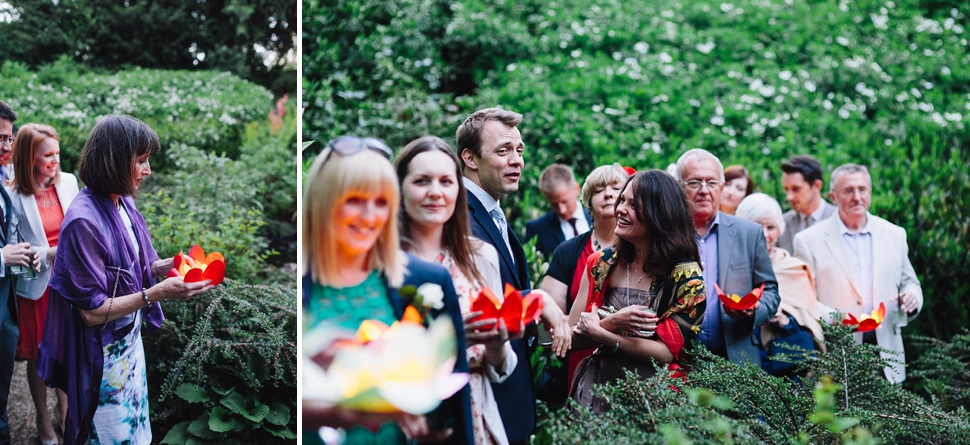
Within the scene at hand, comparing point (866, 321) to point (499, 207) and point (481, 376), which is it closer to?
point (499, 207)

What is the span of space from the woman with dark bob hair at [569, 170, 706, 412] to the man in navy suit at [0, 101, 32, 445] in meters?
2.60

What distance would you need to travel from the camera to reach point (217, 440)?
396 cm

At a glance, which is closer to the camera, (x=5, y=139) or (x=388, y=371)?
(x=388, y=371)

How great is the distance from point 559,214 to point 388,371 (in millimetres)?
2940

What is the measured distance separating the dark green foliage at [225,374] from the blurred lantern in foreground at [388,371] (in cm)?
172

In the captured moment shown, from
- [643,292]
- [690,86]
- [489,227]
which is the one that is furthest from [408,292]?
[690,86]

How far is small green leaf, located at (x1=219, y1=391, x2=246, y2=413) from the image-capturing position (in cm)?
395

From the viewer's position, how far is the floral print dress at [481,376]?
2408mm

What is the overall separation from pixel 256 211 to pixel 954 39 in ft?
32.6

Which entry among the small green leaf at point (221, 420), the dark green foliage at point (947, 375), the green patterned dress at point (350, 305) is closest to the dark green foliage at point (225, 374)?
the small green leaf at point (221, 420)

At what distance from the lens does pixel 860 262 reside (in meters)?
4.71

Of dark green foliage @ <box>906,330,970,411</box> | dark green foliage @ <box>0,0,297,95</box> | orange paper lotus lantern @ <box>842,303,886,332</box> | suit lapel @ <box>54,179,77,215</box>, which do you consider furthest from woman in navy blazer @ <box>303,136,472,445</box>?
dark green foliage @ <box>0,0,297,95</box>

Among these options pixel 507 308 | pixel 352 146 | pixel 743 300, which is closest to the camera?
Answer: pixel 352 146

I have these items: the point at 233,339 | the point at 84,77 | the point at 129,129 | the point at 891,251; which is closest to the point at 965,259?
the point at 891,251
